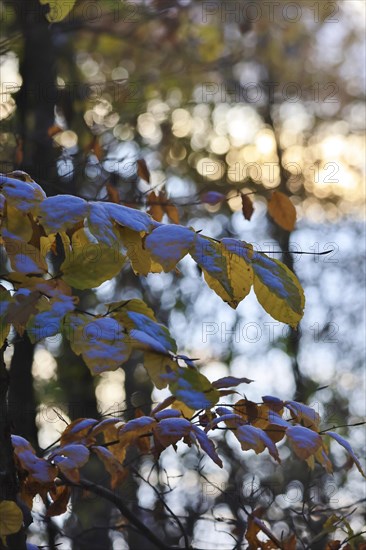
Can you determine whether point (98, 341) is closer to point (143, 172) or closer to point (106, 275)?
point (106, 275)

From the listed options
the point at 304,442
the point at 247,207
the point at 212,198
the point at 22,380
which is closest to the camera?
the point at 304,442

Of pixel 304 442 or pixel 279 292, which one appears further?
pixel 304 442

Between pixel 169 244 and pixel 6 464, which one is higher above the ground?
pixel 169 244

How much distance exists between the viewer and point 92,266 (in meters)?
1.27

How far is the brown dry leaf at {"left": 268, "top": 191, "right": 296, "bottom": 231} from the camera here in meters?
2.50

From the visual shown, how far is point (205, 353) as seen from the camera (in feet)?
34.4

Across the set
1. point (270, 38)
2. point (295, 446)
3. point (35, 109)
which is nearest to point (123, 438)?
point (295, 446)

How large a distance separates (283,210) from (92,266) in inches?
53.7

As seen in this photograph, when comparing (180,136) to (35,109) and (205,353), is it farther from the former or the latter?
(35,109)

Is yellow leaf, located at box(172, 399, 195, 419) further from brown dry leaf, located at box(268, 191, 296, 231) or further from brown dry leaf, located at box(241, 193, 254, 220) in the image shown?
brown dry leaf, located at box(241, 193, 254, 220)

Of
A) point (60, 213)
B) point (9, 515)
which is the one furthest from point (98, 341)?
point (9, 515)

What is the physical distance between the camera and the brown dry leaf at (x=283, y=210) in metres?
2.50

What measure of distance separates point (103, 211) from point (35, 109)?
3.27 meters

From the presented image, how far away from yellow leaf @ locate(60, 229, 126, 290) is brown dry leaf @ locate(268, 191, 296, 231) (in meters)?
1.30
